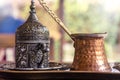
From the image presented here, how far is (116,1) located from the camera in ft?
11.5

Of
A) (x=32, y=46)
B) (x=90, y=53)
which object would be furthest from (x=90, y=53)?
(x=32, y=46)

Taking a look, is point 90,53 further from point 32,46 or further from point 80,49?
point 32,46

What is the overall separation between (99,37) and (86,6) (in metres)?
2.90

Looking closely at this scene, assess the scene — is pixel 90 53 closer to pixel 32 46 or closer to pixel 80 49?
pixel 80 49

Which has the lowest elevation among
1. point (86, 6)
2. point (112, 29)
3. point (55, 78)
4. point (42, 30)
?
point (55, 78)

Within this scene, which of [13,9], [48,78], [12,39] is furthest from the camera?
[13,9]

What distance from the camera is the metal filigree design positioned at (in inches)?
33.0

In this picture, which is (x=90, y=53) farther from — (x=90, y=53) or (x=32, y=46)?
(x=32, y=46)

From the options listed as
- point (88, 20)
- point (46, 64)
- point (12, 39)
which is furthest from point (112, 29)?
point (46, 64)

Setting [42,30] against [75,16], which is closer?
[42,30]

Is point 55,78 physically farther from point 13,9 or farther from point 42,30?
point 13,9

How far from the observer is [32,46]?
33.0 inches

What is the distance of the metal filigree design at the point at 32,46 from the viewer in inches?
33.0

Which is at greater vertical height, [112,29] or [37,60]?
[112,29]
